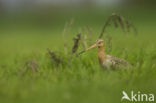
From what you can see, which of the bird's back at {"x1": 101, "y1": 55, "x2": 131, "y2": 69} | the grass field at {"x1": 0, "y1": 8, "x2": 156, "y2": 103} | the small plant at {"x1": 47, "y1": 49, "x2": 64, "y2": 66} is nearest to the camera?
the grass field at {"x1": 0, "y1": 8, "x2": 156, "y2": 103}

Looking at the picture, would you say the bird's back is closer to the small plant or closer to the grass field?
the grass field

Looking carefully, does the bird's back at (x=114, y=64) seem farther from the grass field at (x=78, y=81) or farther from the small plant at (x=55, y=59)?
the small plant at (x=55, y=59)

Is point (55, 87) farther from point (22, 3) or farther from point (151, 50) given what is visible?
point (22, 3)

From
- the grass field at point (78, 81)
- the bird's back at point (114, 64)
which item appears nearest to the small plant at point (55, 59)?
the grass field at point (78, 81)

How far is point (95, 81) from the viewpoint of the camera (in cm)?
418

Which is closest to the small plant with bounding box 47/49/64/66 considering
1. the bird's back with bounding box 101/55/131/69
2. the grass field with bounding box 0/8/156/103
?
the grass field with bounding box 0/8/156/103

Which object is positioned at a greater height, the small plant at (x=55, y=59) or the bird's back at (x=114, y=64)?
the small plant at (x=55, y=59)

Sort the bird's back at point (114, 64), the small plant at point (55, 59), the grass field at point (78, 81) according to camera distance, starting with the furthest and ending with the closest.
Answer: the small plant at point (55, 59) < the bird's back at point (114, 64) < the grass field at point (78, 81)

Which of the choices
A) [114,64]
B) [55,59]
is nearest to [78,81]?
[114,64]

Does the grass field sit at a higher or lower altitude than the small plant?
lower

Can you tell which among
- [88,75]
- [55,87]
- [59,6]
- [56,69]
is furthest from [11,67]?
[59,6]

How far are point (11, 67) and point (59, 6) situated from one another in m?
25.0

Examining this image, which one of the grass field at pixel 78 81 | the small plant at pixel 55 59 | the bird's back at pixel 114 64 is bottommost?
the grass field at pixel 78 81

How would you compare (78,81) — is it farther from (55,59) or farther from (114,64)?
(55,59)
